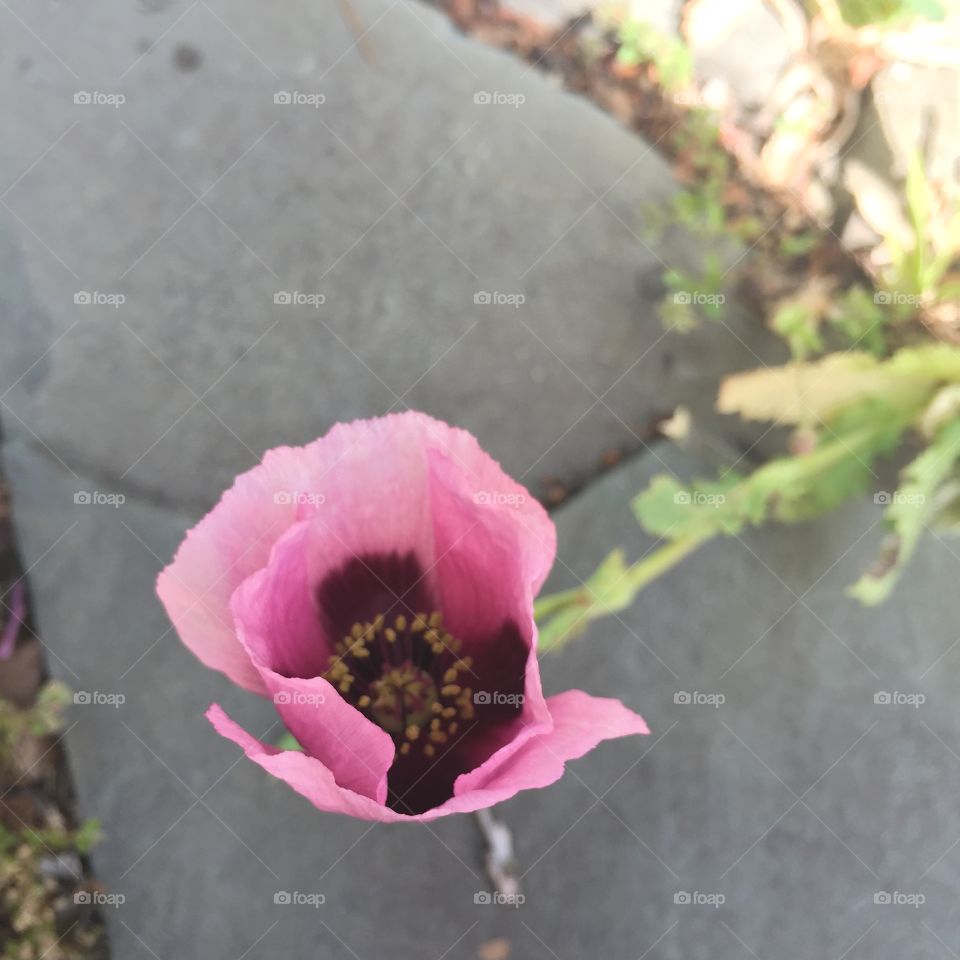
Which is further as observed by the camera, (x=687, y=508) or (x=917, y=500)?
(x=687, y=508)

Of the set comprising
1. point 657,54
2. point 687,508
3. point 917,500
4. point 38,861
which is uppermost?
point 657,54

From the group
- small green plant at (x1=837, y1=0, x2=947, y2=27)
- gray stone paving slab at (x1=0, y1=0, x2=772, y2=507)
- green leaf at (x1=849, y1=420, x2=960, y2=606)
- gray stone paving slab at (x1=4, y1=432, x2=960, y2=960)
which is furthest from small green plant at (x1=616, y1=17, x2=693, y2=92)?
green leaf at (x1=849, y1=420, x2=960, y2=606)

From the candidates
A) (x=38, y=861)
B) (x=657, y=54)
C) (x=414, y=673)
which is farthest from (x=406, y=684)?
(x=657, y=54)

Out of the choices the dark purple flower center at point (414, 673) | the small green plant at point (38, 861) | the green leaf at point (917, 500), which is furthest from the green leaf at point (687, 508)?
the small green plant at point (38, 861)

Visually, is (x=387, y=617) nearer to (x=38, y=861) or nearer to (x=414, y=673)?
(x=414, y=673)

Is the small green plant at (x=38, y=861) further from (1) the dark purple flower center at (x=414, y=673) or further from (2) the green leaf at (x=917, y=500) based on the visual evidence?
(2) the green leaf at (x=917, y=500)

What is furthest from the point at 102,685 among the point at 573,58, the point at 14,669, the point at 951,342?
the point at 951,342
